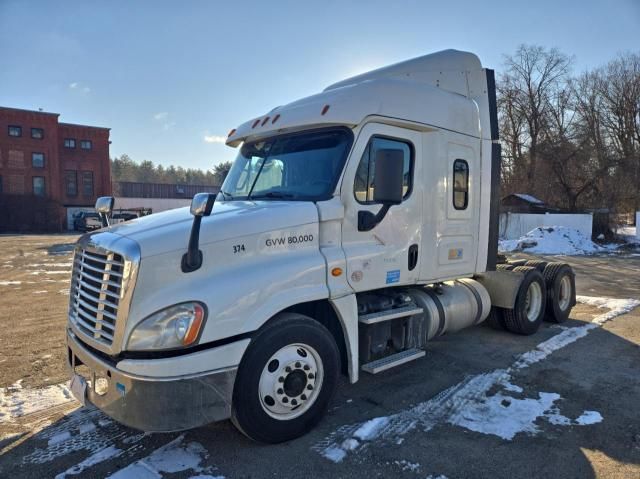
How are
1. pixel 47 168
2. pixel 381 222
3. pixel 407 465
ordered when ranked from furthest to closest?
pixel 47 168 → pixel 381 222 → pixel 407 465

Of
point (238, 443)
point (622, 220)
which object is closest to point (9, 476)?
point (238, 443)

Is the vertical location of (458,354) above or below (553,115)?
below

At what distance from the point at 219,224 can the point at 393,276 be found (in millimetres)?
1973

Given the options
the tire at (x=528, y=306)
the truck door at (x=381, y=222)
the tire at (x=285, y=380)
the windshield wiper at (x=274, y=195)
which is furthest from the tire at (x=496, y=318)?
the windshield wiper at (x=274, y=195)

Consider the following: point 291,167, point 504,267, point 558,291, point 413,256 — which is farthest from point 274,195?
point 558,291

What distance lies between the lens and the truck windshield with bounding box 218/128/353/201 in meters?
4.14

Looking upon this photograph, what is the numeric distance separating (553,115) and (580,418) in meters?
40.7

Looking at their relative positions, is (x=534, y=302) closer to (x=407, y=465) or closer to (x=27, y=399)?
(x=407, y=465)

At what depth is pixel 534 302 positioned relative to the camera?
283 inches

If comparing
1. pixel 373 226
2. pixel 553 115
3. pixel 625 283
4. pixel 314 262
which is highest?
pixel 553 115

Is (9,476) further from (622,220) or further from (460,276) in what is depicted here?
(622,220)

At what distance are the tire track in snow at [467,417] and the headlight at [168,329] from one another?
1427mm

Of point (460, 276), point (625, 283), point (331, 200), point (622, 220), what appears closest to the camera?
point (331, 200)

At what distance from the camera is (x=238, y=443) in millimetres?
3643
